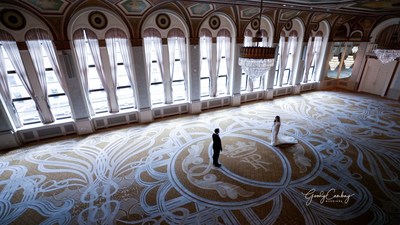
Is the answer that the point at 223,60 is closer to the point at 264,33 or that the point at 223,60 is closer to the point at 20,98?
the point at 264,33

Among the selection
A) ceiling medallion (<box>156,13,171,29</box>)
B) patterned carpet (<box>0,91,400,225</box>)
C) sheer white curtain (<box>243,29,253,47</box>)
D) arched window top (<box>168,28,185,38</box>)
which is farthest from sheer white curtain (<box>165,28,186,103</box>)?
sheer white curtain (<box>243,29,253,47</box>)

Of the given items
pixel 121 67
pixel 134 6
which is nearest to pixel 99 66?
pixel 121 67

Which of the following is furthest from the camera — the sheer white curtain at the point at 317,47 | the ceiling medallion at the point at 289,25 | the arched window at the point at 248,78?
Answer: the sheer white curtain at the point at 317,47

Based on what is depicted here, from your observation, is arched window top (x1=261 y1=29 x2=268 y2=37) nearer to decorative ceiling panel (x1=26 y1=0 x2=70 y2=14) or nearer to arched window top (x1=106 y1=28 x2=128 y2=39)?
arched window top (x1=106 y1=28 x2=128 y2=39)

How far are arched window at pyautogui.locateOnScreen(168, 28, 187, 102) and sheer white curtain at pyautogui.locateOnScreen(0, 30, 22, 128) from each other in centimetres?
514

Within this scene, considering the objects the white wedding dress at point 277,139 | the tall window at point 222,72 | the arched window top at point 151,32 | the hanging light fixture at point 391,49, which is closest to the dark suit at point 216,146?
the white wedding dress at point 277,139

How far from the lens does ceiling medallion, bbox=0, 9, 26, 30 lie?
5410mm

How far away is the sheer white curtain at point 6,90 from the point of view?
221 inches

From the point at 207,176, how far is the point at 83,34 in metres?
6.34

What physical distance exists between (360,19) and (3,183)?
17838mm

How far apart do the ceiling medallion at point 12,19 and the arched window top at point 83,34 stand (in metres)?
1.32

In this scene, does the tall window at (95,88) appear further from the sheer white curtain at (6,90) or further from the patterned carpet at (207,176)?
the sheer white curtain at (6,90)

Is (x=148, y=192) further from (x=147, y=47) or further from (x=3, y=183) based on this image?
(x=147, y=47)

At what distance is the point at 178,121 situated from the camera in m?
8.29
